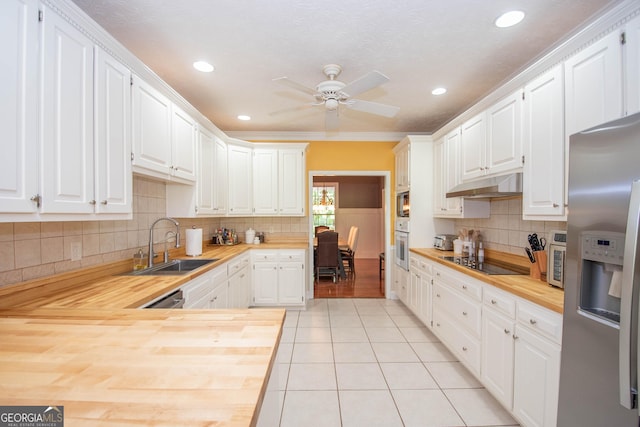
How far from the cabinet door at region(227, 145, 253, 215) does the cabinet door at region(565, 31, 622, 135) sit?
353 centimetres

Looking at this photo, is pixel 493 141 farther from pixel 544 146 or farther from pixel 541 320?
pixel 541 320

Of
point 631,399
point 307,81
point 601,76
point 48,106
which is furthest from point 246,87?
point 631,399

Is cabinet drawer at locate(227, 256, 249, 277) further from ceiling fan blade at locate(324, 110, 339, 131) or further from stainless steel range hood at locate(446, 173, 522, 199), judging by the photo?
stainless steel range hood at locate(446, 173, 522, 199)

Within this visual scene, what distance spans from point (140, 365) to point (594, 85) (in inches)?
95.1

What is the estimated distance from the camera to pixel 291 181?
4.25 metres

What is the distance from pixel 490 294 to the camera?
203cm

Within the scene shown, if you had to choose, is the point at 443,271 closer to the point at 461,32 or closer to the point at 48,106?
the point at 461,32

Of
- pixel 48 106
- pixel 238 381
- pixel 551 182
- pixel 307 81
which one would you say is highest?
pixel 307 81

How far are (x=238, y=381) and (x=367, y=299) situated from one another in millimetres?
3945

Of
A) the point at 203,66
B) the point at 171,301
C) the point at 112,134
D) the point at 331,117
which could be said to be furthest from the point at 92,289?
the point at 331,117

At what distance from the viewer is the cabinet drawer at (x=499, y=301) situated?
5.94ft

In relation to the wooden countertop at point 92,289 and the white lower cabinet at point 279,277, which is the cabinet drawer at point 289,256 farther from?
the wooden countertop at point 92,289

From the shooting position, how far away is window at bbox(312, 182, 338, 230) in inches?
332

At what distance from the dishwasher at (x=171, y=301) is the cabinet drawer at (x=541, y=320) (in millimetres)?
2187
